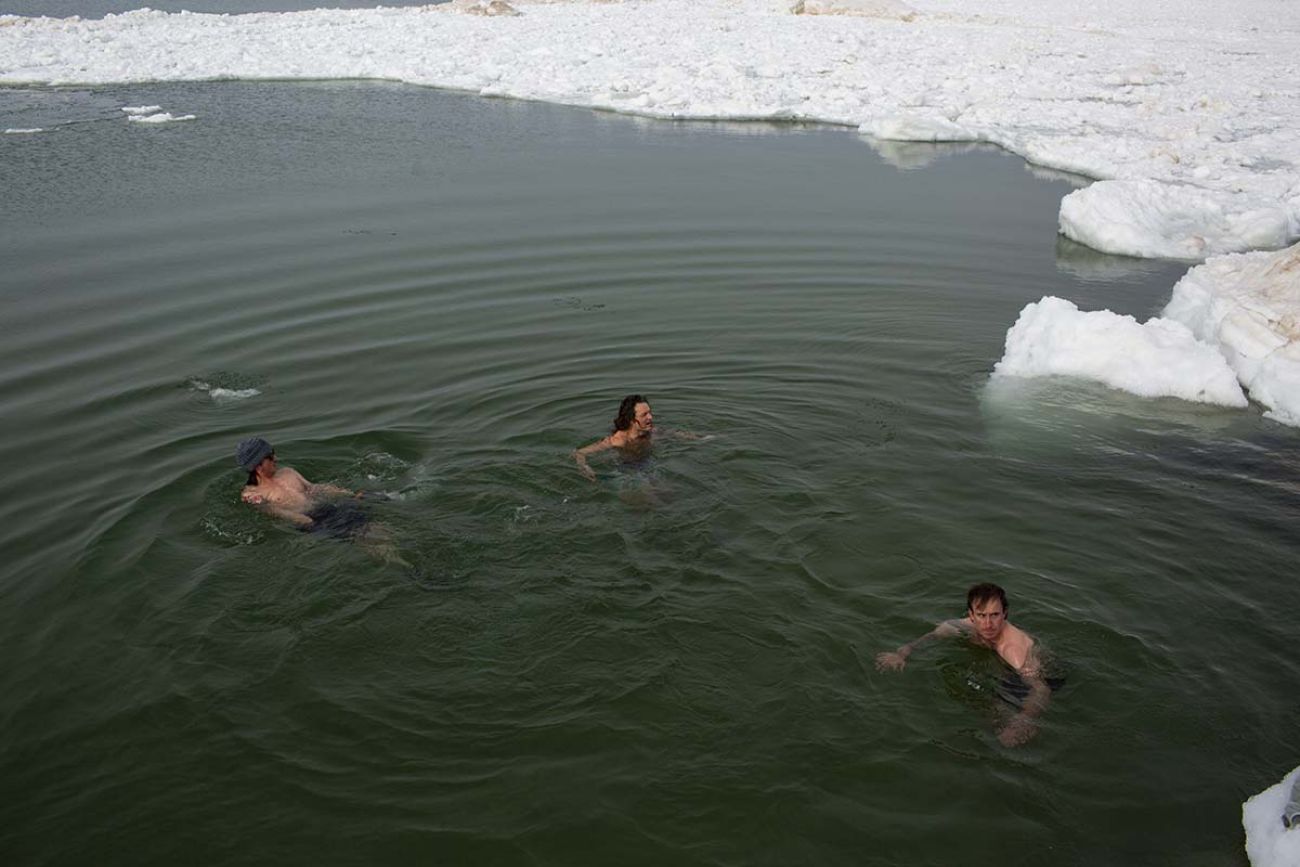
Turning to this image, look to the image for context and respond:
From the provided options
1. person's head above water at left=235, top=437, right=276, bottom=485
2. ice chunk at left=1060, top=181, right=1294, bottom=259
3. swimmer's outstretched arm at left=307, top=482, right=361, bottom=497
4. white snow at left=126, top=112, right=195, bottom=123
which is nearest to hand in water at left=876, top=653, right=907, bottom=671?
swimmer's outstretched arm at left=307, top=482, right=361, bottom=497

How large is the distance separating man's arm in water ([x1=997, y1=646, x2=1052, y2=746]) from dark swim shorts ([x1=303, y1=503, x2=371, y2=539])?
473 cm

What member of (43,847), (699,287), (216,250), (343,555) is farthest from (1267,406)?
(216,250)

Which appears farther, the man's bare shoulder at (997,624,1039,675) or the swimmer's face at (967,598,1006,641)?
the man's bare shoulder at (997,624,1039,675)

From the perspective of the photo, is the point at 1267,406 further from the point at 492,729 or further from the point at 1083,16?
the point at 1083,16

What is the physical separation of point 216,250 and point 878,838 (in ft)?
40.9

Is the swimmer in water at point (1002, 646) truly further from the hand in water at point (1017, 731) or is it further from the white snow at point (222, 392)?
the white snow at point (222, 392)

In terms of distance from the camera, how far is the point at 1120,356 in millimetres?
10938

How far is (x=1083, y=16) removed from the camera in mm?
45500

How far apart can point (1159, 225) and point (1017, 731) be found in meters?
12.2

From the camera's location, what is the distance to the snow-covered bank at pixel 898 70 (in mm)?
18312

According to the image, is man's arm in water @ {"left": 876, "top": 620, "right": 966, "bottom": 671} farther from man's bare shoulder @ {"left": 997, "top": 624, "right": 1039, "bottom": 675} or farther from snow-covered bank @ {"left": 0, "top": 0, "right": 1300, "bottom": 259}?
snow-covered bank @ {"left": 0, "top": 0, "right": 1300, "bottom": 259}

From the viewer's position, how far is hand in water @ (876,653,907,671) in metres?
6.62

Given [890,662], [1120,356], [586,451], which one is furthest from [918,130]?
[890,662]

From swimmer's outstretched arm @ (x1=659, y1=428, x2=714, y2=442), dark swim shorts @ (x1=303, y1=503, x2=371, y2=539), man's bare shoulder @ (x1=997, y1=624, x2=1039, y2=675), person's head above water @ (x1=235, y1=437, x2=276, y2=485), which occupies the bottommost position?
man's bare shoulder @ (x1=997, y1=624, x2=1039, y2=675)
